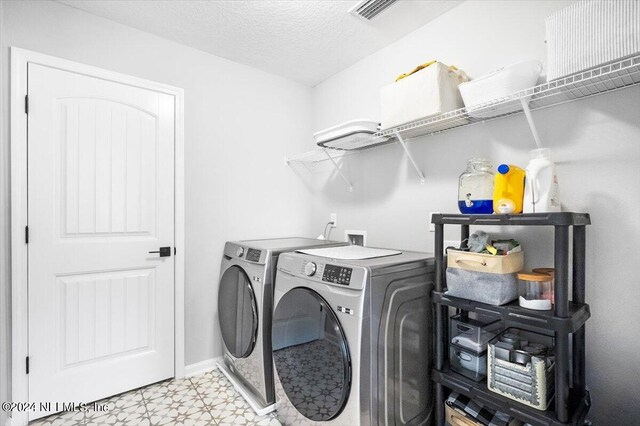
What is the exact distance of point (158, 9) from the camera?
1.87 meters

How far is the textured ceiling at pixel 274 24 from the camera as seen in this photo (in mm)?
1813

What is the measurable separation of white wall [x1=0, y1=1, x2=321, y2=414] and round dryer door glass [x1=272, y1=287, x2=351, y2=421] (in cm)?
99

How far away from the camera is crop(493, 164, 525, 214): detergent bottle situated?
1224 millimetres

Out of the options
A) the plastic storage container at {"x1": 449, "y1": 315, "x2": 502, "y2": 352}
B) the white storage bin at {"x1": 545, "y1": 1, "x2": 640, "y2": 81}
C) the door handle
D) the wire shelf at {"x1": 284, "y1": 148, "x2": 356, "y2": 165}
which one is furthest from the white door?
the white storage bin at {"x1": 545, "y1": 1, "x2": 640, "y2": 81}

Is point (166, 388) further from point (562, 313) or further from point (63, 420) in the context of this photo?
point (562, 313)

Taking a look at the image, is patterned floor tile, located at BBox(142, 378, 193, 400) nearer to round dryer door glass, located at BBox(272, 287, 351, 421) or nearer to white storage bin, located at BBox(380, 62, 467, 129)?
round dryer door glass, located at BBox(272, 287, 351, 421)

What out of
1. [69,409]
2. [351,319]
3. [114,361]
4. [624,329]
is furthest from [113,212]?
[624,329]

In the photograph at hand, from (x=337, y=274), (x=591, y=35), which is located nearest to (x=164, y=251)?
(x=337, y=274)

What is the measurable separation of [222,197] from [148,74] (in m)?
1.00

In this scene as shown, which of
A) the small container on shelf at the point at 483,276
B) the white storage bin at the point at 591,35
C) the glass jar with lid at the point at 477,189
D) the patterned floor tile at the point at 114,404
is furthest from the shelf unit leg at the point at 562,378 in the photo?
the patterned floor tile at the point at 114,404

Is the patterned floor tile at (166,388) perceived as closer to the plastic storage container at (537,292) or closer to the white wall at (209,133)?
the white wall at (209,133)

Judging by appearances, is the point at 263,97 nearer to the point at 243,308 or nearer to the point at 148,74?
the point at 148,74

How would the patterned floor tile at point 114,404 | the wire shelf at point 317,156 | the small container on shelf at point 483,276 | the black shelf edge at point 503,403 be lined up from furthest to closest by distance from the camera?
Result: the wire shelf at point 317,156
the patterned floor tile at point 114,404
the small container on shelf at point 483,276
the black shelf edge at point 503,403

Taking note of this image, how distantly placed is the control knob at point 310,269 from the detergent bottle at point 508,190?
2.76 ft
